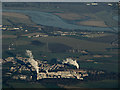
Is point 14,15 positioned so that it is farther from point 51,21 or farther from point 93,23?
point 93,23

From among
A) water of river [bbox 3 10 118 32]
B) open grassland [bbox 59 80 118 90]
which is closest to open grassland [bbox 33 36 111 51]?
water of river [bbox 3 10 118 32]

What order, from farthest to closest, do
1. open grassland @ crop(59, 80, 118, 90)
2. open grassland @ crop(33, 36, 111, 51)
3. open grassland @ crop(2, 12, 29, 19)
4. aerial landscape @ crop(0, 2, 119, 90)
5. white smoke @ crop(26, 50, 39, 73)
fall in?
1. open grassland @ crop(2, 12, 29, 19)
2. open grassland @ crop(33, 36, 111, 51)
3. white smoke @ crop(26, 50, 39, 73)
4. aerial landscape @ crop(0, 2, 119, 90)
5. open grassland @ crop(59, 80, 118, 90)

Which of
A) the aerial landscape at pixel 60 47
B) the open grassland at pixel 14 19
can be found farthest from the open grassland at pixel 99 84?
the open grassland at pixel 14 19

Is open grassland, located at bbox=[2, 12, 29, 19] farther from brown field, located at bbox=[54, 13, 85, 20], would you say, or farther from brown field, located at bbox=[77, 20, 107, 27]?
brown field, located at bbox=[77, 20, 107, 27]

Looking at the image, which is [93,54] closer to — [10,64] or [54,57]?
[54,57]

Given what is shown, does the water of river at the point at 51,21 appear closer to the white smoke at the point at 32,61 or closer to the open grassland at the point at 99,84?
the white smoke at the point at 32,61

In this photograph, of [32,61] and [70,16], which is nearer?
[32,61]

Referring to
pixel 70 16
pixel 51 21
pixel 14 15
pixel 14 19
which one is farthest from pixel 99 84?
pixel 14 15

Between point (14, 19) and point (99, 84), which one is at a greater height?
point (14, 19)

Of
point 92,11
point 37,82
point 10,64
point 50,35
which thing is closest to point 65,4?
point 92,11
